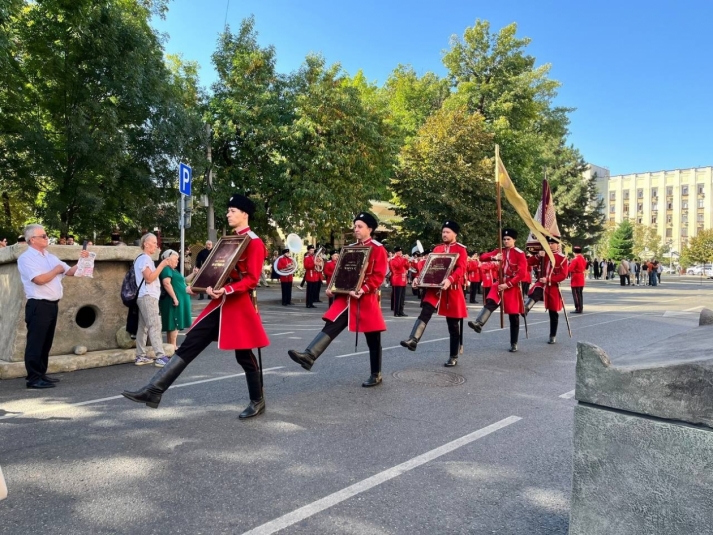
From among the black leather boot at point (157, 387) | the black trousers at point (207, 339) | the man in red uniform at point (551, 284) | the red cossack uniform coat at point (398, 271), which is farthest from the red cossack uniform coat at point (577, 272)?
the black leather boot at point (157, 387)

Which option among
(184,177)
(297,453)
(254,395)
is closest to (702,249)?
(184,177)

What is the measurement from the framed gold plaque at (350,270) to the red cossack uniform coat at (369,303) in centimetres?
8

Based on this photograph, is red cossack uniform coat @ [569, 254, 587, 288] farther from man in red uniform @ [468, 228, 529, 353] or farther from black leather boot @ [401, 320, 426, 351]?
black leather boot @ [401, 320, 426, 351]

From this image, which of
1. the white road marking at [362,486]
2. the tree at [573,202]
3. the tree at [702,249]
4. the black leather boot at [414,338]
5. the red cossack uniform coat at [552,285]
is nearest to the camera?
the white road marking at [362,486]

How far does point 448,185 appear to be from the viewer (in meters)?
23.5

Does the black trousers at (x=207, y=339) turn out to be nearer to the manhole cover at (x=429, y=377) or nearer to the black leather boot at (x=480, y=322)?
the manhole cover at (x=429, y=377)

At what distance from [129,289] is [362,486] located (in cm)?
524

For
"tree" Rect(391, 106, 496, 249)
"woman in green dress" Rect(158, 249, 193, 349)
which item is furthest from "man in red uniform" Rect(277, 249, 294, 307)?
"woman in green dress" Rect(158, 249, 193, 349)

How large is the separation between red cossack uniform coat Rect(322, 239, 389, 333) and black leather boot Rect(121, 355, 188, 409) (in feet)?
6.42

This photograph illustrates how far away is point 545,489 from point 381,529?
1234 mm

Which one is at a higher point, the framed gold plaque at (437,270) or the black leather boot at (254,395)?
the framed gold plaque at (437,270)

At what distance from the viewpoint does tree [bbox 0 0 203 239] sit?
15.3 meters

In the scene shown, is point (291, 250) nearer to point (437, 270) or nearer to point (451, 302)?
point (437, 270)

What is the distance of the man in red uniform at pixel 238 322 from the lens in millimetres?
4938
